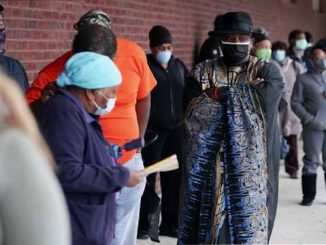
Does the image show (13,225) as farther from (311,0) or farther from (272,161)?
(311,0)

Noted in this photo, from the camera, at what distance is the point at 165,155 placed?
23.2 ft

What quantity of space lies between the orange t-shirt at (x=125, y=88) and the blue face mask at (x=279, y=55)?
553cm

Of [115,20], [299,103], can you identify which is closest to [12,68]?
[115,20]

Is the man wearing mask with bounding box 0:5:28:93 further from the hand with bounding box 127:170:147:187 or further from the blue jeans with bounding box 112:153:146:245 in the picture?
the hand with bounding box 127:170:147:187

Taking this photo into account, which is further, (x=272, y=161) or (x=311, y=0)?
(x=311, y=0)

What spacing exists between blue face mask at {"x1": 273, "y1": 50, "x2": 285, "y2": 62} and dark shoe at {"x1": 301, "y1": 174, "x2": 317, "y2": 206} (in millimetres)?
2353

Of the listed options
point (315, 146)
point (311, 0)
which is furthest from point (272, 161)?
point (311, 0)

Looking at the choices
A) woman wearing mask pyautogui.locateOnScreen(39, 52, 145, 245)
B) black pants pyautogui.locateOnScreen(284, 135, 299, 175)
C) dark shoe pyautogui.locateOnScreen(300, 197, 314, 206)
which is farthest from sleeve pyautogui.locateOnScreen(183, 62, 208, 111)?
black pants pyautogui.locateOnScreen(284, 135, 299, 175)

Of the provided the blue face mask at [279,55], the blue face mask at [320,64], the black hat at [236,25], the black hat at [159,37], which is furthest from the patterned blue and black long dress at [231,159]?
the blue face mask at [279,55]

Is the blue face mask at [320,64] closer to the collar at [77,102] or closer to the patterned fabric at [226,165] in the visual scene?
the patterned fabric at [226,165]

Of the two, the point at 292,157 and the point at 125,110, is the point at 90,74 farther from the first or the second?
the point at 292,157

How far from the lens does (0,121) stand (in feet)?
6.33

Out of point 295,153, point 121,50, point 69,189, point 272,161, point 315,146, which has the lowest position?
point 295,153

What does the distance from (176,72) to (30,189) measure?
5234 mm
